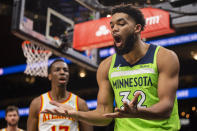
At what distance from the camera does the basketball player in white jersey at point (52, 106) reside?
4.19m

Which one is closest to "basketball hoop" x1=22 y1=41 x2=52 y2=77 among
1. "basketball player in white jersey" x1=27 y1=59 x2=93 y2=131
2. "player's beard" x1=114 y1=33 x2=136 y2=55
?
"basketball player in white jersey" x1=27 y1=59 x2=93 y2=131

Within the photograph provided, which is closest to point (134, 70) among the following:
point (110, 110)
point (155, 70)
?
point (155, 70)

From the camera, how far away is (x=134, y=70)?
2.57 metres

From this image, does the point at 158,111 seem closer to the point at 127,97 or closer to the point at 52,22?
the point at 127,97

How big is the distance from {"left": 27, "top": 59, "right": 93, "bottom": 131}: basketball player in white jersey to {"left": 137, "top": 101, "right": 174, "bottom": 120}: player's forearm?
2.13m

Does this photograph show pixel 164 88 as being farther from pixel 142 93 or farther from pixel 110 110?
pixel 110 110

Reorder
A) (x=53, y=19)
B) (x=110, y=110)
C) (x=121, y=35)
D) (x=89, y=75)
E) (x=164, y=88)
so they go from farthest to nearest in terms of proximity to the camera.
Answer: (x=89, y=75), (x=53, y=19), (x=110, y=110), (x=121, y=35), (x=164, y=88)

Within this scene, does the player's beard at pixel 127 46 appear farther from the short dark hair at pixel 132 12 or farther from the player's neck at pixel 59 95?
the player's neck at pixel 59 95

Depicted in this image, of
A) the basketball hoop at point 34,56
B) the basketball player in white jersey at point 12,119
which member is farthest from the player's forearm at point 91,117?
the basketball hoop at point 34,56

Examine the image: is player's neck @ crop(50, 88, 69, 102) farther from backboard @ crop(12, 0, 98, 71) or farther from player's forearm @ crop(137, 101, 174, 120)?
player's forearm @ crop(137, 101, 174, 120)

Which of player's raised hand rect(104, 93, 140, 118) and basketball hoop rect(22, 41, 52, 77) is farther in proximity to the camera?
basketball hoop rect(22, 41, 52, 77)

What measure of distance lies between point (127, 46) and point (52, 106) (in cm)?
215

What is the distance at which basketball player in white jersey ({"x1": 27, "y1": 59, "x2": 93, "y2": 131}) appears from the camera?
419 centimetres

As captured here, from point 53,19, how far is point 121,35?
4.44 meters
